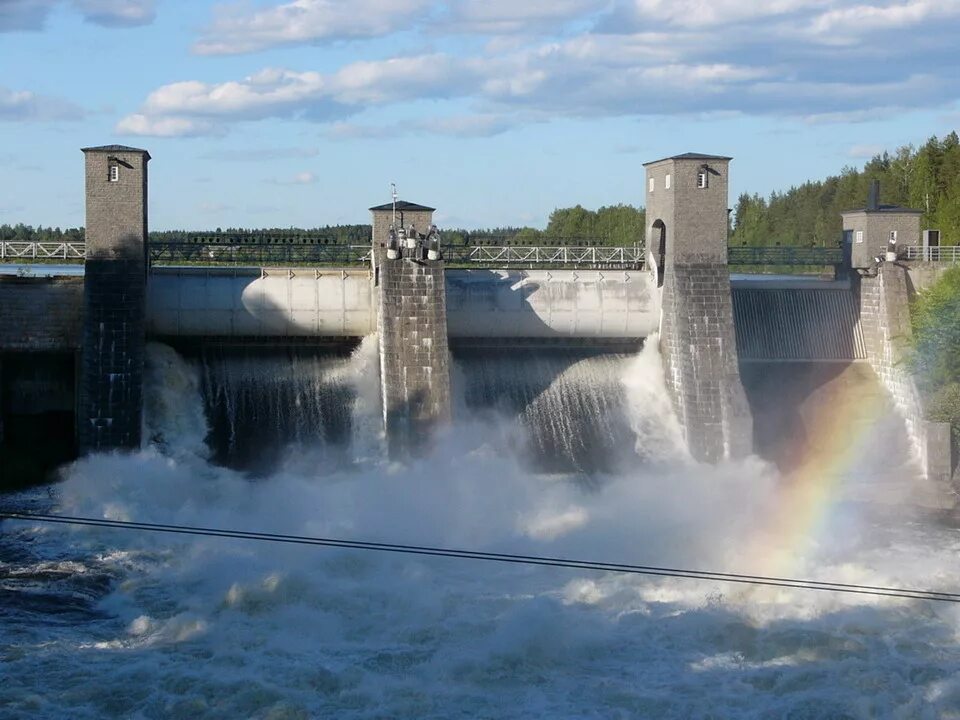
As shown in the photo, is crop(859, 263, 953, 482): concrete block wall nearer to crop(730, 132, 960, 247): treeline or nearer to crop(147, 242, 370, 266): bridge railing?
crop(147, 242, 370, 266): bridge railing

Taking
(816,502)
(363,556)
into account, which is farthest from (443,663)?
(816,502)

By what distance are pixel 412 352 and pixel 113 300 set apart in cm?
809

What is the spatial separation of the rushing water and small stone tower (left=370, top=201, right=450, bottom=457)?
89 cm

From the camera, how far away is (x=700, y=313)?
3425 cm

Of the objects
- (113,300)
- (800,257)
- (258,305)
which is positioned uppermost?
(800,257)

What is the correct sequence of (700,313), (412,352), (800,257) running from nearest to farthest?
(412,352) → (700,313) → (800,257)

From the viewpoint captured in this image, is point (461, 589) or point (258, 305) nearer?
point (461, 589)

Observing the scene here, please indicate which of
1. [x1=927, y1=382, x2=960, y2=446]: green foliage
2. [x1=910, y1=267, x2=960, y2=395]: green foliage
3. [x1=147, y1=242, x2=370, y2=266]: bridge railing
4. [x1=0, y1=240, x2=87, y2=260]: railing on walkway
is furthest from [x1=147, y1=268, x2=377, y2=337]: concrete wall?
[x1=927, y1=382, x2=960, y2=446]: green foliage

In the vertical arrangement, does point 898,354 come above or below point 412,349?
below

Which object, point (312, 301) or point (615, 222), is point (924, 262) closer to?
point (312, 301)

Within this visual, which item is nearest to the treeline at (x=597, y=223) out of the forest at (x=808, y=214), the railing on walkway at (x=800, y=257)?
the forest at (x=808, y=214)

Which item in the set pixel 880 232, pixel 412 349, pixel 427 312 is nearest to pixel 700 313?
pixel 427 312

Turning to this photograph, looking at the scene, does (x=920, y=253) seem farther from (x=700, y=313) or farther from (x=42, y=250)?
(x=42, y=250)

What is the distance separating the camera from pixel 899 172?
296ft
